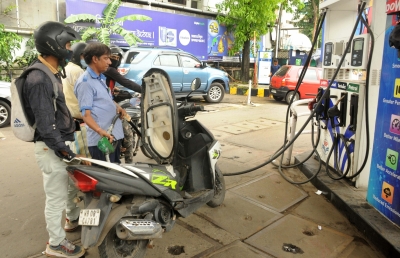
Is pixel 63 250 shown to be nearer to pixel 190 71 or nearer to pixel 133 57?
pixel 133 57

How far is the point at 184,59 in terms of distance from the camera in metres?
11.4

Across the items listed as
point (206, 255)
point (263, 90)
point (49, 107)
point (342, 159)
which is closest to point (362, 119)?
point (342, 159)

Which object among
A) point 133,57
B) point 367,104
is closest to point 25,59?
point 133,57

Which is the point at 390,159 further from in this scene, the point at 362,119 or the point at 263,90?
the point at 263,90

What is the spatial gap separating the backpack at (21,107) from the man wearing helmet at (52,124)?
Result: 3 centimetres

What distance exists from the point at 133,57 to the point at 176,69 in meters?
1.50

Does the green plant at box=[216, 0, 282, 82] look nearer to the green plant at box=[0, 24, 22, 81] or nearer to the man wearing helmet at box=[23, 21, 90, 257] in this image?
the green plant at box=[0, 24, 22, 81]

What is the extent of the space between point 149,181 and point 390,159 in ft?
7.47

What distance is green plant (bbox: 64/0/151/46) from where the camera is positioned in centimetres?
1309

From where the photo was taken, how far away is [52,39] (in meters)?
2.62

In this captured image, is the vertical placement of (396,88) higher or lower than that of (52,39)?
lower

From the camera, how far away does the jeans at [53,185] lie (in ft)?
8.86

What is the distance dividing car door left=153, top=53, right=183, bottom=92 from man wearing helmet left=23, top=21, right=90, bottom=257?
7.88m

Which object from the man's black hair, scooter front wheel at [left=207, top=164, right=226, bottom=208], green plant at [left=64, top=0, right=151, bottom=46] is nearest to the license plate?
the man's black hair
